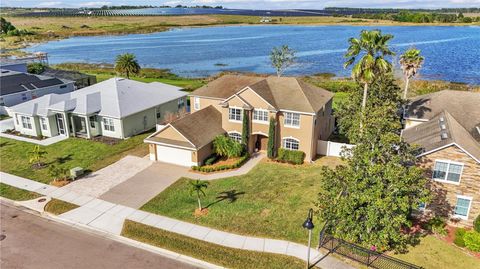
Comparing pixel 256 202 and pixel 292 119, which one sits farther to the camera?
pixel 292 119

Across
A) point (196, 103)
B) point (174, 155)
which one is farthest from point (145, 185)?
point (196, 103)

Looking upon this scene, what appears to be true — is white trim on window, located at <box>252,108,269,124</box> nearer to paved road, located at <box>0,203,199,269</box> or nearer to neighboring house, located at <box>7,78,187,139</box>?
neighboring house, located at <box>7,78,187,139</box>

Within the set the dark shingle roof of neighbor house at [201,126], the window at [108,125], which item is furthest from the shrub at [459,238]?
the window at [108,125]

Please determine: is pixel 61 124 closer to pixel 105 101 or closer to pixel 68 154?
pixel 105 101

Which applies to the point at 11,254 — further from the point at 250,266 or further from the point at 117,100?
the point at 117,100

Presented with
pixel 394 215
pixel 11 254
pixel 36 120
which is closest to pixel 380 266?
pixel 394 215
